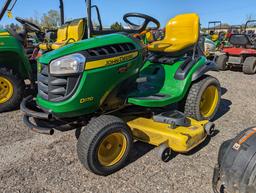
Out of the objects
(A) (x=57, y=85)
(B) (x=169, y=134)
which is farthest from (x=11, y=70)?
(B) (x=169, y=134)

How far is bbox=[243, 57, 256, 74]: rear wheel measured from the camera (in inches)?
297

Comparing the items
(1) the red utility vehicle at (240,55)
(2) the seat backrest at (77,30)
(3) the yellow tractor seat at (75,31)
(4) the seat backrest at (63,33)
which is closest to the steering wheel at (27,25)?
(4) the seat backrest at (63,33)

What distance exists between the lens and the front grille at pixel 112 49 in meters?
2.41

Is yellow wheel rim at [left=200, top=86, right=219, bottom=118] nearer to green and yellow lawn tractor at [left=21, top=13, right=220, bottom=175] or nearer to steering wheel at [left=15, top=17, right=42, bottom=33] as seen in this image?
green and yellow lawn tractor at [left=21, top=13, right=220, bottom=175]

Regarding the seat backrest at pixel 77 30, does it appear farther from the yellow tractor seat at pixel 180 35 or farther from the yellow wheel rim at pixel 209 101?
the yellow wheel rim at pixel 209 101

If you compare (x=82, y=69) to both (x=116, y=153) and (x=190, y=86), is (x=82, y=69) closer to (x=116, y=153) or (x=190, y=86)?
(x=116, y=153)

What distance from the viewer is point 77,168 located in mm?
2611

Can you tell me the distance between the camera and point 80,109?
2.43 m

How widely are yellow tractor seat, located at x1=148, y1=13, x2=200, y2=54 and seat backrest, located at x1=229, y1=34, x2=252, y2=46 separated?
206 inches

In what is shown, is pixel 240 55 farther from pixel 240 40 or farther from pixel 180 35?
pixel 180 35

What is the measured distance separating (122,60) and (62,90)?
0.67 metres

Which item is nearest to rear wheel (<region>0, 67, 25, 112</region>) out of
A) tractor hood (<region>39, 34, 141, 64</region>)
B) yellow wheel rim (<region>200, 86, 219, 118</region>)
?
tractor hood (<region>39, 34, 141, 64</region>)

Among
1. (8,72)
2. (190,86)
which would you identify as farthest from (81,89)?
(8,72)

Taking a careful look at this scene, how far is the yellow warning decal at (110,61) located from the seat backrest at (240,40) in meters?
6.75
